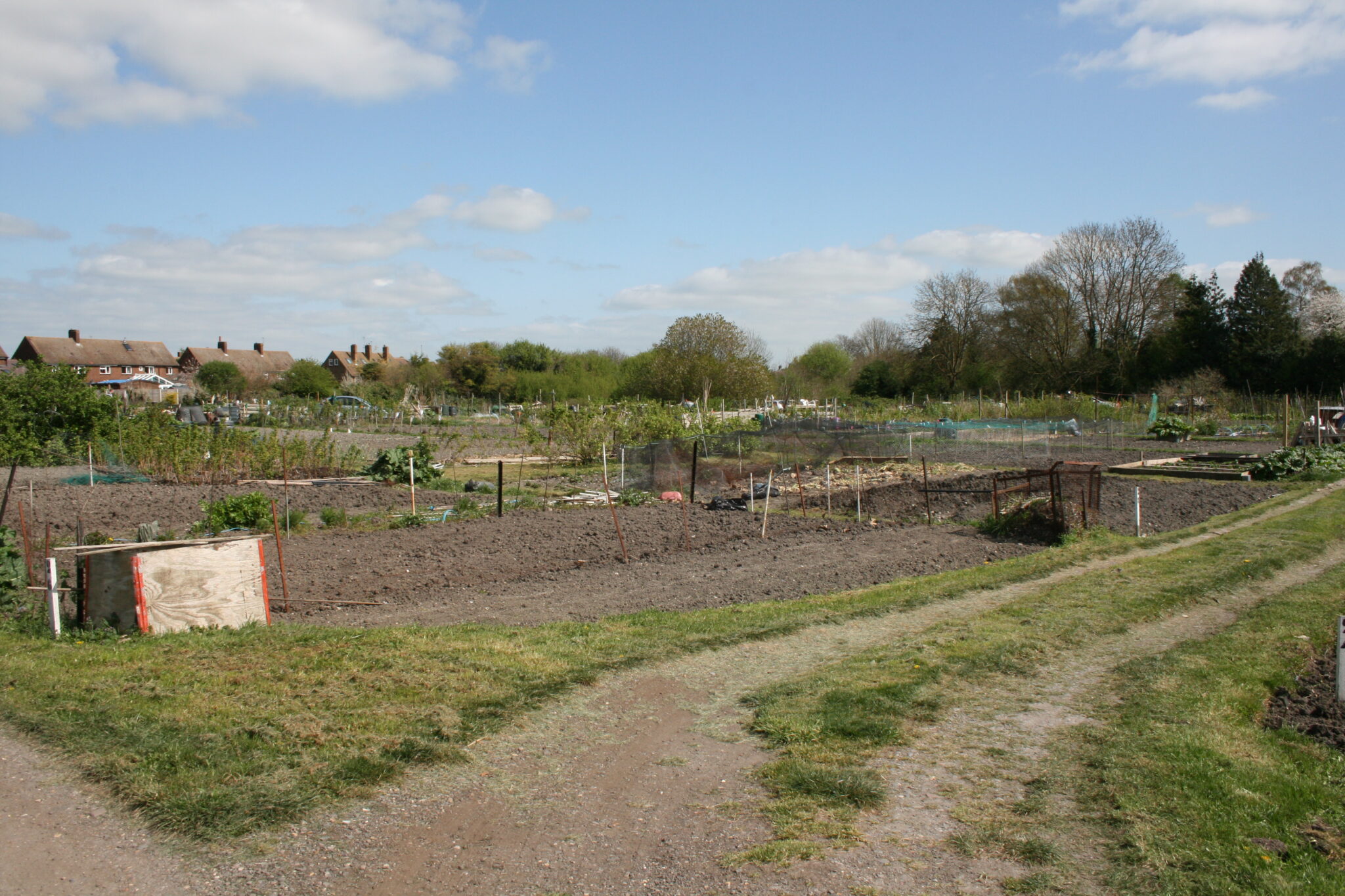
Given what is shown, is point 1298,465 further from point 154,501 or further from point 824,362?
point 824,362

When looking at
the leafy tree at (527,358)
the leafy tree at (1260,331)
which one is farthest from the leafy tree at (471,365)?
the leafy tree at (1260,331)

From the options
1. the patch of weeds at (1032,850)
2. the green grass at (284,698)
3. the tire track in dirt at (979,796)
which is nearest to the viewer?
the tire track in dirt at (979,796)

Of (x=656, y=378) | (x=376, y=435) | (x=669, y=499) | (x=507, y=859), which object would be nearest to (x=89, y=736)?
(x=507, y=859)

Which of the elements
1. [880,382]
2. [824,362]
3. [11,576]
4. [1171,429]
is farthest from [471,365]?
[11,576]

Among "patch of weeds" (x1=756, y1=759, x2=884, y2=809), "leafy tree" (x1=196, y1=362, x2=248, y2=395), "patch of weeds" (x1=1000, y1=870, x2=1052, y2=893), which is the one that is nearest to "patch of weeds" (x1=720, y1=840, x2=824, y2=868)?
"patch of weeds" (x1=756, y1=759, x2=884, y2=809)

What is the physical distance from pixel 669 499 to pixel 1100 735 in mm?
14048

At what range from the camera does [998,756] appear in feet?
17.9

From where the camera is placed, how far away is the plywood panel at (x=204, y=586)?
25.3ft

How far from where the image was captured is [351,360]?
120 metres

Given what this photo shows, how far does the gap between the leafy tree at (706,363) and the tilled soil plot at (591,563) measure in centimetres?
3891

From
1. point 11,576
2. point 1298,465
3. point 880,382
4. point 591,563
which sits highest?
point 880,382

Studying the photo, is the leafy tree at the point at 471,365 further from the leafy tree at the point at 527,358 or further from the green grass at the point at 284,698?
the green grass at the point at 284,698

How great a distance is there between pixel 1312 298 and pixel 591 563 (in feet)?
214

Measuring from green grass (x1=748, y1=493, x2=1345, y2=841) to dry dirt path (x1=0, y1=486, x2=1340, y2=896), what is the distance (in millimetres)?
255
